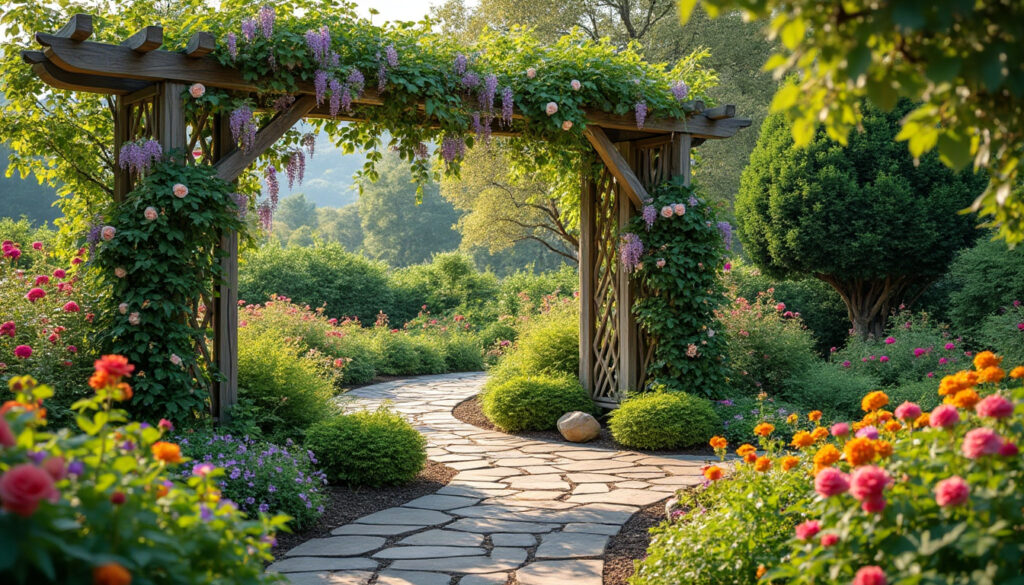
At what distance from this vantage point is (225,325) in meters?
5.06

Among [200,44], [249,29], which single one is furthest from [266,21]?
[200,44]

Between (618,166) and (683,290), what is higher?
(618,166)

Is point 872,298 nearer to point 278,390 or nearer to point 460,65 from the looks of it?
point 460,65

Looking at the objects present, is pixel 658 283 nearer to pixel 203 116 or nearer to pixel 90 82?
pixel 203 116

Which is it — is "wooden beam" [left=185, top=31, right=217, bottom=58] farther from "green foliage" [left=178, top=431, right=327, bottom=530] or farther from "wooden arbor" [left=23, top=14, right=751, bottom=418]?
"green foliage" [left=178, top=431, right=327, bottom=530]

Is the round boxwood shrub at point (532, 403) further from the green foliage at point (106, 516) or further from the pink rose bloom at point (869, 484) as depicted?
the pink rose bloom at point (869, 484)

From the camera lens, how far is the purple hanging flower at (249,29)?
4.74 m

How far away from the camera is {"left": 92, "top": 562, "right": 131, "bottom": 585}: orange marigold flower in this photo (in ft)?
3.94

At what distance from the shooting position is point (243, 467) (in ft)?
13.2

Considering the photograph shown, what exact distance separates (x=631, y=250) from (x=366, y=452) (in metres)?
2.87

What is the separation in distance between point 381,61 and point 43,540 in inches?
175

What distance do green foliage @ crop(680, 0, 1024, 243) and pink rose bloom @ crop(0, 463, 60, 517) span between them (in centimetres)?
119

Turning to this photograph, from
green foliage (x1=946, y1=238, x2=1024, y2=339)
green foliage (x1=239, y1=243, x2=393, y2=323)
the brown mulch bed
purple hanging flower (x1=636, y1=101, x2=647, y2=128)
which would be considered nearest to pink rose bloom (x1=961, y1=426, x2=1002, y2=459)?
the brown mulch bed

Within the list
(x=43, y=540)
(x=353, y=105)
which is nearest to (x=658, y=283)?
(x=353, y=105)
